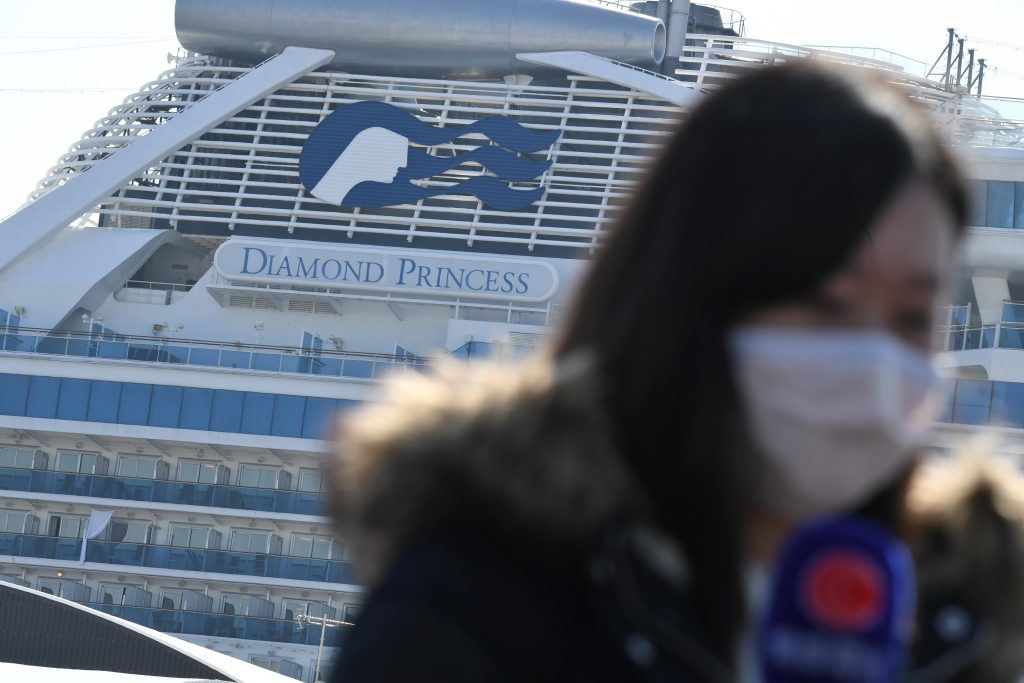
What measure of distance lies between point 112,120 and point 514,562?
35.1 m

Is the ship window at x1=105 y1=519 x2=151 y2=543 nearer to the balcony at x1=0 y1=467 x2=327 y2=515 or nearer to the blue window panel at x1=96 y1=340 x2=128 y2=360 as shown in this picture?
the balcony at x1=0 y1=467 x2=327 y2=515

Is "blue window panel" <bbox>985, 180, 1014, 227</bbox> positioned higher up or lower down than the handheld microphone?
higher up

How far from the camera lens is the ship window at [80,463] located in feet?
102

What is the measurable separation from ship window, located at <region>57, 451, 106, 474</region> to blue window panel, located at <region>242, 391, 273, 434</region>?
345cm

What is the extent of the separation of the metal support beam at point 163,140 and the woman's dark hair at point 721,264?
32.9 meters

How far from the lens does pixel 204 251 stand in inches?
1361

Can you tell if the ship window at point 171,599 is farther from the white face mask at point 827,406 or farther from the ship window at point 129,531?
the white face mask at point 827,406

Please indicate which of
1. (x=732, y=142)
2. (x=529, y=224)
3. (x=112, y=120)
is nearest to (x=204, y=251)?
(x=112, y=120)

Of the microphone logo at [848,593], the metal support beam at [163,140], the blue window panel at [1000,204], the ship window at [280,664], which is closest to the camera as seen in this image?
the microphone logo at [848,593]

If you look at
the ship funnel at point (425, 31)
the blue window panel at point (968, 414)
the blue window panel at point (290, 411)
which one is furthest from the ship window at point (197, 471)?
the blue window panel at point (968, 414)

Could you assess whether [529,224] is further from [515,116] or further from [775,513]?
[775,513]

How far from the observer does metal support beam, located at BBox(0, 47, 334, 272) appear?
108 ft

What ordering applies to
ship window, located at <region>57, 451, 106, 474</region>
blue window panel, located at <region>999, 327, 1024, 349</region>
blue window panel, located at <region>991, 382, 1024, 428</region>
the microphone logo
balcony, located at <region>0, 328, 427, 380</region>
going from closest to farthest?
the microphone logo → blue window panel, located at <region>991, 382, 1024, 428</region> → blue window panel, located at <region>999, 327, 1024, 349</region> → balcony, located at <region>0, 328, 427, 380</region> → ship window, located at <region>57, 451, 106, 474</region>

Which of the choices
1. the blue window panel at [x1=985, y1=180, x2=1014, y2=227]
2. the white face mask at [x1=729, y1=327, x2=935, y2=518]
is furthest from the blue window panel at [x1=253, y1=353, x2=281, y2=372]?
the white face mask at [x1=729, y1=327, x2=935, y2=518]
